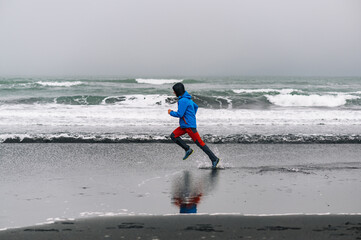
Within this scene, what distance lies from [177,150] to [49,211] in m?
4.59

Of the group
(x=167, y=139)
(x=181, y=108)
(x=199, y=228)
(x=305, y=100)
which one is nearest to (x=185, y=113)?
(x=181, y=108)

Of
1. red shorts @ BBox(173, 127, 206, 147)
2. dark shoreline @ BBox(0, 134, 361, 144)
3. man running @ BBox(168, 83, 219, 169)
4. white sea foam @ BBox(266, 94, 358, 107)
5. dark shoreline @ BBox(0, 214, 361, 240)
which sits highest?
man running @ BBox(168, 83, 219, 169)

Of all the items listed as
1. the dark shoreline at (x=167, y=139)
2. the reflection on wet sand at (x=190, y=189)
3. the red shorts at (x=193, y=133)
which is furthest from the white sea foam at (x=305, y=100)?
the reflection on wet sand at (x=190, y=189)

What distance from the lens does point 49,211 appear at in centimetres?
445

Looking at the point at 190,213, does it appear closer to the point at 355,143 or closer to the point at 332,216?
the point at 332,216

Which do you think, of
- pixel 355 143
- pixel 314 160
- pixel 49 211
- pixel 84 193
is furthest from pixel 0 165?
pixel 355 143

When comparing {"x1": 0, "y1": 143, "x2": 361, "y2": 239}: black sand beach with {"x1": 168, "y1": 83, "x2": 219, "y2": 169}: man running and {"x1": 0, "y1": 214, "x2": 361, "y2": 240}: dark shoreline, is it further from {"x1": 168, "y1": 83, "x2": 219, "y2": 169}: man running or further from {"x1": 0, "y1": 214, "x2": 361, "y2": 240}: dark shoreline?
{"x1": 168, "y1": 83, "x2": 219, "y2": 169}: man running

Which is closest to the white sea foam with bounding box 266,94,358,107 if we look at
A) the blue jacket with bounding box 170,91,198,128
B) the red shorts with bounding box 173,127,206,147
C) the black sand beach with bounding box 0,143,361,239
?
the black sand beach with bounding box 0,143,361,239

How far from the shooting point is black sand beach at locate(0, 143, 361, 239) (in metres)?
3.90

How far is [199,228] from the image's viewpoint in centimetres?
391

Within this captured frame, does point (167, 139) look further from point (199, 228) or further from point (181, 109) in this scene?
point (199, 228)

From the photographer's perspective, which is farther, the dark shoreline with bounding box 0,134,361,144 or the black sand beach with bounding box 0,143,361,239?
the dark shoreline with bounding box 0,134,361,144

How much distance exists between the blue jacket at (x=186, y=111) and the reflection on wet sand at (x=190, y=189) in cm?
84

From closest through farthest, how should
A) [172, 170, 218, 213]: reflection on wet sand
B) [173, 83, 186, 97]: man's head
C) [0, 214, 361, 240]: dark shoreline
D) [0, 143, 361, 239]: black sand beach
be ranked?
[0, 214, 361, 240]: dark shoreline → [0, 143, 361, 239]: black sand beach → [172, 170, 218, 213]: reflection on wet sand → [173, 83, 186, 97]: man's head
